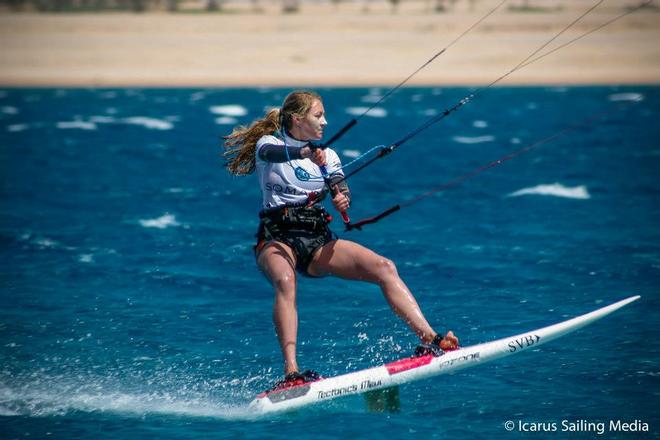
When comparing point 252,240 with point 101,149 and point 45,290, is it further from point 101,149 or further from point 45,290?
point 101,149

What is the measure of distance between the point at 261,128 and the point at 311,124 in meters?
0.45

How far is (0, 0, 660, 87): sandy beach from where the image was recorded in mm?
61250

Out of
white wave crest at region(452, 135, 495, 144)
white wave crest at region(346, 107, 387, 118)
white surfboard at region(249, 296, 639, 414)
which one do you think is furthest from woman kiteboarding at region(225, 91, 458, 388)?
white wave crest at region(346, 107, 387, 118)

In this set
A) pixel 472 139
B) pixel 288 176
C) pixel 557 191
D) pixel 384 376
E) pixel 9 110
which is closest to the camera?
pixel 384 376

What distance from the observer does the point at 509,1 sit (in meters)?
108

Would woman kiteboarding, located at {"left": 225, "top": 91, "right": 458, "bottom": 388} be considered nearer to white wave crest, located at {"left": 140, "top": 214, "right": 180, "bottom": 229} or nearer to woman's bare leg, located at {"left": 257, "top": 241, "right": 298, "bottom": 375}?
woman's bare leg, located at {"left": 257, "top": 241, "right": 298, "bottom": 375}

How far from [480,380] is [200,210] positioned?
409 inches

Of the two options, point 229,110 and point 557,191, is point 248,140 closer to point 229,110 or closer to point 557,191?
point 557,191

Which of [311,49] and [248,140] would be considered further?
[311,49]

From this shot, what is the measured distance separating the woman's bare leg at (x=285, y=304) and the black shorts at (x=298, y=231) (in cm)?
16

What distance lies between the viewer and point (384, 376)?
26.2 ft

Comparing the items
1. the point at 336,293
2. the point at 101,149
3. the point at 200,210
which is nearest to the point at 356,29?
the point at 101,149

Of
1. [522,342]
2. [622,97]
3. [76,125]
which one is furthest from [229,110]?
[522,342]

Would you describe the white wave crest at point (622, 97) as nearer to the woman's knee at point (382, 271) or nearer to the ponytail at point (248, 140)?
the ponytail at point (248, 140)
